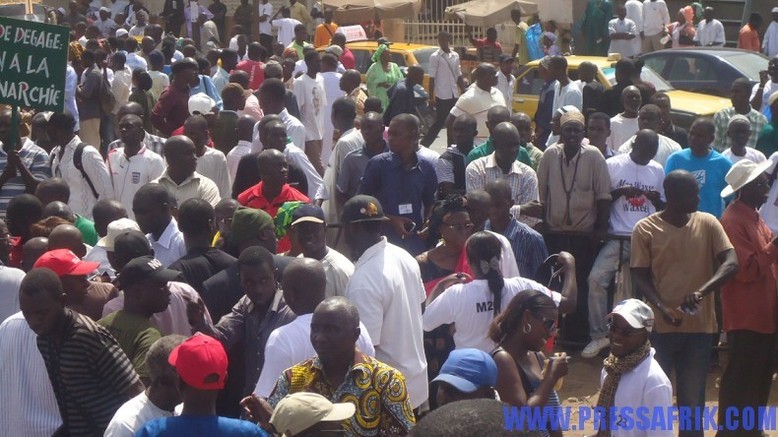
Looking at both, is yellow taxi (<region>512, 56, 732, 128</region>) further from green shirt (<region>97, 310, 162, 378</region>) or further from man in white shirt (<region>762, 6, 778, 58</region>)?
green shirt (<region>97, 310, 162, 378</region>)

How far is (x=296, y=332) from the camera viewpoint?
528cm

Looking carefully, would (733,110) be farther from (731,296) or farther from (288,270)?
(288,270)

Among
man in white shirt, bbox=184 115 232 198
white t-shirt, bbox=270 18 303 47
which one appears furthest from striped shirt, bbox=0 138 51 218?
white t-shirt, bbox=270 18 303 47

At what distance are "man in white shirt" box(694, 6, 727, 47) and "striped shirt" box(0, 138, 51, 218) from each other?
17879 millimetres

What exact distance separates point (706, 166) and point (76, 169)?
15.7 feet

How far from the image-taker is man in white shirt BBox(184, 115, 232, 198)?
9453 millimetres

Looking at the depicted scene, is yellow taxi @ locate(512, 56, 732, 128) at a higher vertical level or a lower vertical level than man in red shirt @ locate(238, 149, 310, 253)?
lower

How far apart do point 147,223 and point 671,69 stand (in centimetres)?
1283

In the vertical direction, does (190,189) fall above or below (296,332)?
below

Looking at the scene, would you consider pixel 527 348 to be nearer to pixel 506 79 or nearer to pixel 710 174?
pixel 710 174

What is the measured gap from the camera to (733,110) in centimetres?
1168

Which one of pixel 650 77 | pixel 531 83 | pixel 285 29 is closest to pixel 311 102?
pixel 531 83

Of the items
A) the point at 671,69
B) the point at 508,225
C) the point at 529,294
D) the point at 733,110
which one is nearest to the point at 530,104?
the point at 671,69

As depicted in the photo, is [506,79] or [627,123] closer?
[627,123]
